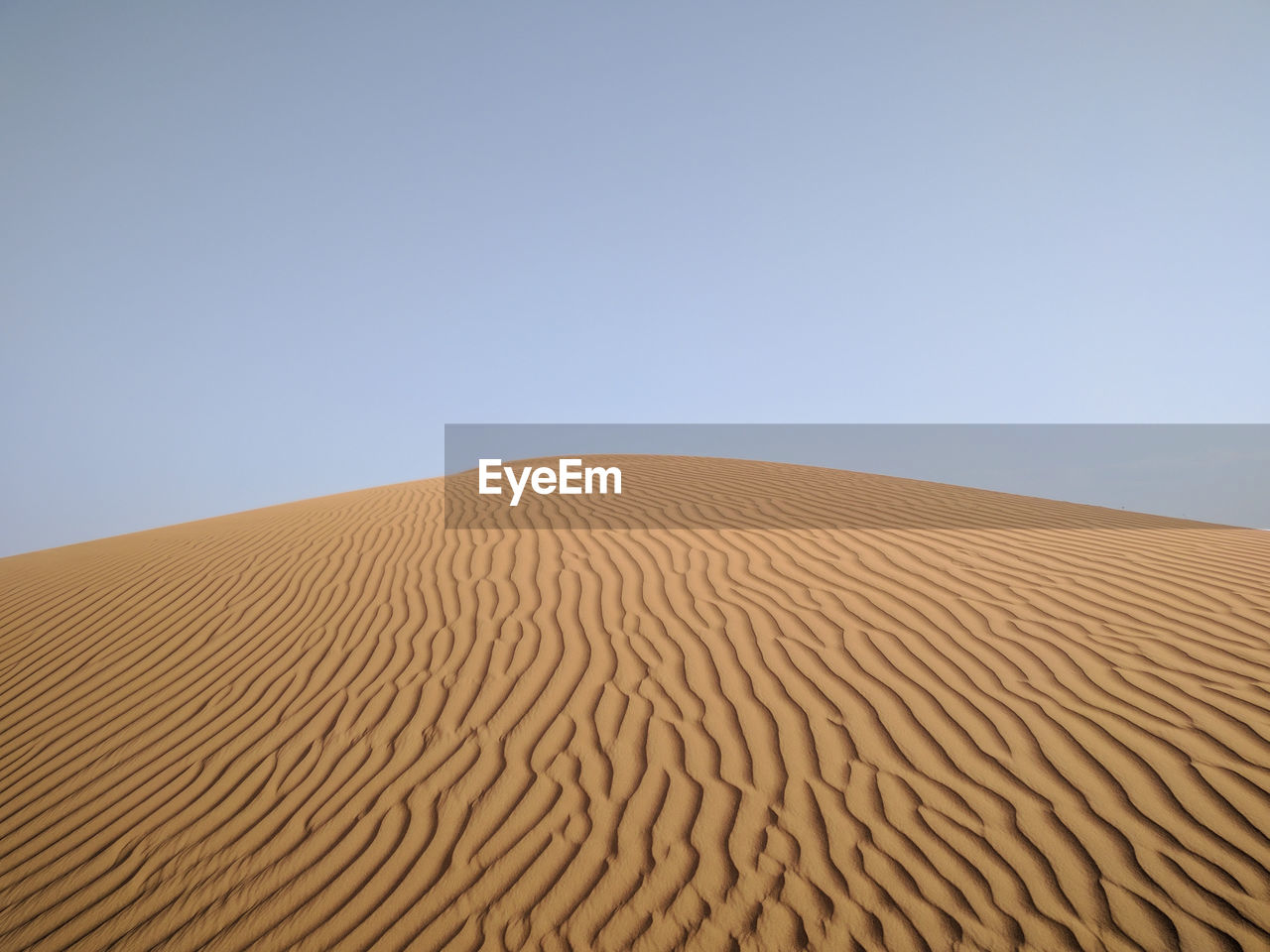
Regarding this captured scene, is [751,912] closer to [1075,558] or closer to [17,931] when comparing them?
[17,931]

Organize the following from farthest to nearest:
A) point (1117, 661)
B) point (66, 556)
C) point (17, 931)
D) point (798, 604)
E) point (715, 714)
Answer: point (66, 556) → point (798, 604) → point (1117, 661) → point (715, 714) → point (17, 931)

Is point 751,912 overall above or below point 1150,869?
below

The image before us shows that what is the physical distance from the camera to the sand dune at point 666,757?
9.39 ft

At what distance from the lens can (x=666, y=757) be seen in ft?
12.3

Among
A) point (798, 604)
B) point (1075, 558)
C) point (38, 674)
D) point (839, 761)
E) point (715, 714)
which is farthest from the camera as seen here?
point (1075, 558)

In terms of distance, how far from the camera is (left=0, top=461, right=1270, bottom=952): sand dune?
2863 mm

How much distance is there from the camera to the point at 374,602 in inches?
241

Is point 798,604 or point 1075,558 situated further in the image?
point 1075,558

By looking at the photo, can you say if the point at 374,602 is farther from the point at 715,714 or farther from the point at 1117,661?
the point at 1117,661

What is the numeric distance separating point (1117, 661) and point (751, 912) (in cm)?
298

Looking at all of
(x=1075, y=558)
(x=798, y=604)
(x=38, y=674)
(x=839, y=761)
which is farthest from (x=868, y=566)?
(x=38, y=674)

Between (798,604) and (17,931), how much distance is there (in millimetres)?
4655

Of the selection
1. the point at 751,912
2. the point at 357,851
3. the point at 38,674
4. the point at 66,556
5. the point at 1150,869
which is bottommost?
the point at 66,556

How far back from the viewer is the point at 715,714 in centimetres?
406
